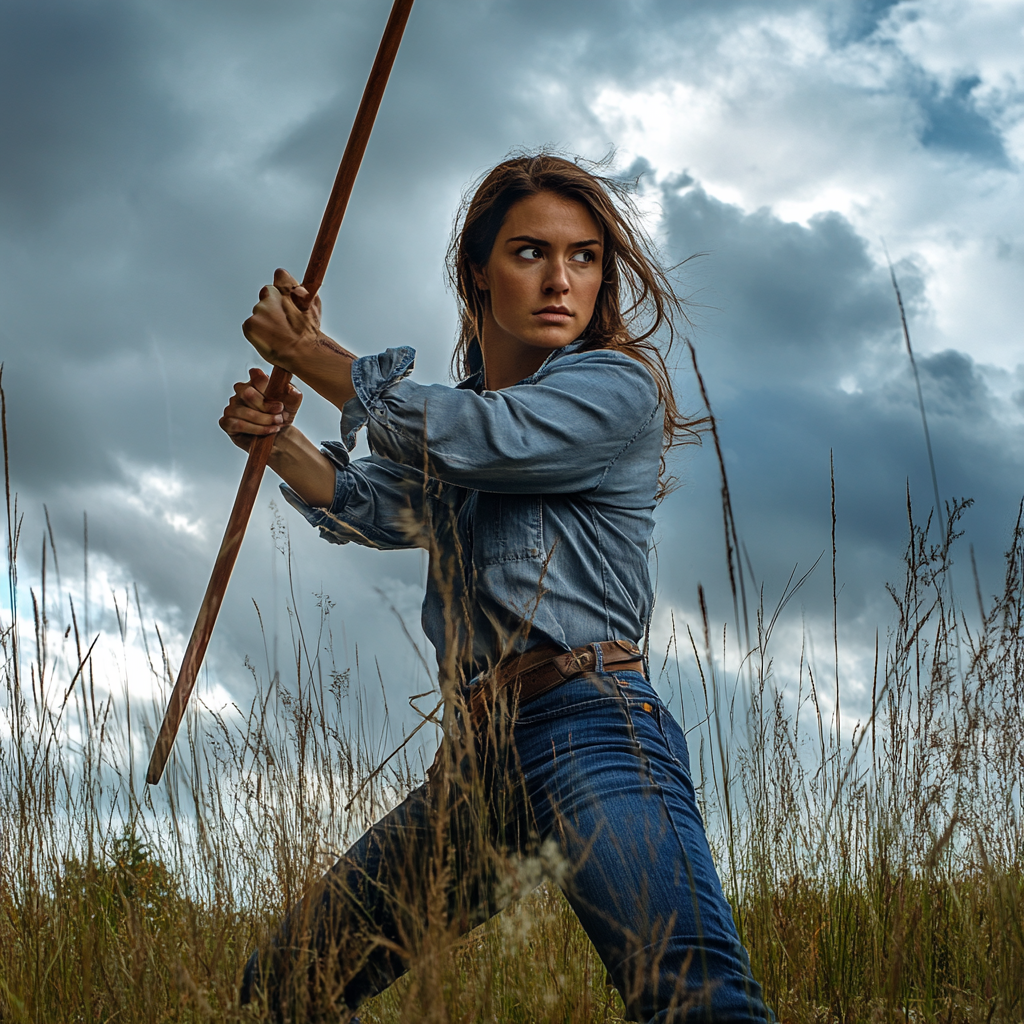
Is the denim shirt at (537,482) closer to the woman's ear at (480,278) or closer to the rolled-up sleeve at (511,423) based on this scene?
the rolled-up sleeve at (511,423)

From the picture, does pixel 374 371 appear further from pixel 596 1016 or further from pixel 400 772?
pixel 596 1016

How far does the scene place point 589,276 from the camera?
2.06 metres

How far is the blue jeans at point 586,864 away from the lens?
51.5 inches

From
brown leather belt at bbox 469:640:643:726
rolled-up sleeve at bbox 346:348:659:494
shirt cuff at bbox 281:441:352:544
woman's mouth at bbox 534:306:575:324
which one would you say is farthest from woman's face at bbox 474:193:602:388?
brown leather belt at bbox 469:640:643:726

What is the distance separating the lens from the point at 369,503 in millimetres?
2168

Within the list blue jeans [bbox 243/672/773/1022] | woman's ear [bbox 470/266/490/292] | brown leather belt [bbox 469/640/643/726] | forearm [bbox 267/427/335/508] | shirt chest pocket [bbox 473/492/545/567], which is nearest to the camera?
blue jeans [bbox 243/672/773/1022]

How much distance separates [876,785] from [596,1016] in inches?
40.2

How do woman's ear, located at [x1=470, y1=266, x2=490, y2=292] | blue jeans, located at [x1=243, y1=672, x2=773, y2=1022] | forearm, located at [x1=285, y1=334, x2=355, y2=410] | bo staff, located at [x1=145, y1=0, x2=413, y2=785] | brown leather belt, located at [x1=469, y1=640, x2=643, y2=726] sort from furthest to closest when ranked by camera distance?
woman's ear, located at [x1=470, y1=266, x2=490, y2=292] → bo staff, located at [x1=145, y1=0, x2=413, y2=785] → forearm, located at [x1=285, y1=334, x2=355, y2=410] → brown leather belt, located at [x1=469, y1=640, x2=643, y2=726] → blue jeans, located at [x1=243, y1=672, x2=773, y2=1022]

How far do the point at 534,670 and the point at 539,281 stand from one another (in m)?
0.86

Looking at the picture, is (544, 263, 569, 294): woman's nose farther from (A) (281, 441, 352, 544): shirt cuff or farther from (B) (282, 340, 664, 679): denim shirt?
(A) (281, 441, 352, 544): shirt cuff

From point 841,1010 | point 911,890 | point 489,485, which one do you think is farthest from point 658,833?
point 911,890

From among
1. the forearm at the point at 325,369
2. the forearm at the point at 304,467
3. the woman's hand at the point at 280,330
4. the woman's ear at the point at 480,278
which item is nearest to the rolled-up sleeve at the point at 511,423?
the forearm at the point at 325,369

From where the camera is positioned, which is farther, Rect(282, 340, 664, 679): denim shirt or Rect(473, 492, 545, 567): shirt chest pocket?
Rect(473, 492, 545, 567): shirt chest pocket

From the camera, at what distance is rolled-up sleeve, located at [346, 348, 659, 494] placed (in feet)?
5.01
